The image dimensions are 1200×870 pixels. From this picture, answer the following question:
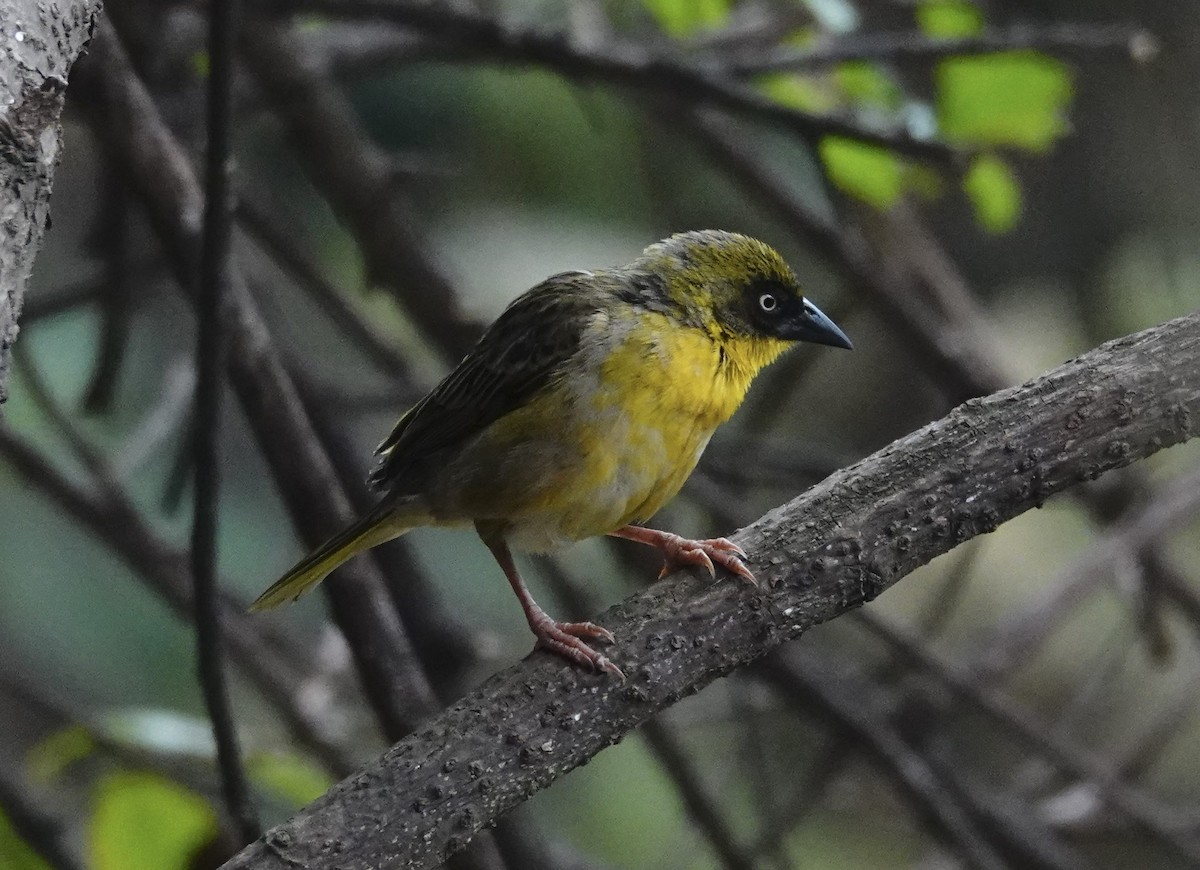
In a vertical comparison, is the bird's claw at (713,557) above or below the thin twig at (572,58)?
below

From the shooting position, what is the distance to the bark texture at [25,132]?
1.95 m

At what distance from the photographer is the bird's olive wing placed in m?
3.65

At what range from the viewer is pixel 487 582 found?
25.9ft

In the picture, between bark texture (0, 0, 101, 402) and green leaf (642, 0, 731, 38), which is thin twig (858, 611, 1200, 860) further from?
bark texture (0, 0, 101, 402)

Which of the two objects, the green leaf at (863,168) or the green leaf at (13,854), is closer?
the green leaf at (13,854)

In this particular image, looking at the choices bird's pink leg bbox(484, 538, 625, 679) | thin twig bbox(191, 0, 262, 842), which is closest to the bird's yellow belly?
bird's pink leg bbox(484, 538, 625, 679)

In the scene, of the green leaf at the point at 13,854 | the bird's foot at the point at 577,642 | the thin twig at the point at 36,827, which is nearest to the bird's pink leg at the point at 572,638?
the bird's foot at the point at 577,642

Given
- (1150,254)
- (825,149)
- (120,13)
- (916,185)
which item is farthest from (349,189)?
(1150,254)

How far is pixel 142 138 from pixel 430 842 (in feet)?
7.31

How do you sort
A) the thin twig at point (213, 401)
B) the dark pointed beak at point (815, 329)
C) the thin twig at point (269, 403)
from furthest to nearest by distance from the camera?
the dark pointed beak at point (815, 329) → the thin twig at point (269, 403) → the thin twig at point (213, 401)

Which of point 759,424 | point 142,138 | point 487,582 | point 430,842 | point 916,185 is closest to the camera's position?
point 430,842

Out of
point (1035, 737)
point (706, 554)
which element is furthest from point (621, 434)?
point (1035, 737)

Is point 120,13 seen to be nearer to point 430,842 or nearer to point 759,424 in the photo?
point 759,424

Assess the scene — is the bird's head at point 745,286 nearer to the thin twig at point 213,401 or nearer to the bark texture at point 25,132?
the thin twig at point 213,401
